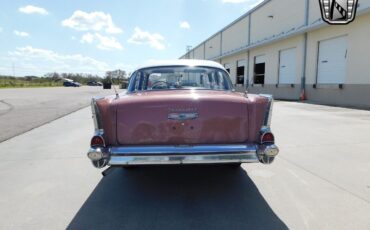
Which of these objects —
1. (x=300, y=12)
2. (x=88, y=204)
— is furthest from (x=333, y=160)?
(x=300, y=12)

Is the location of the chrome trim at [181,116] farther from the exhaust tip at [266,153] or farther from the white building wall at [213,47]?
the white building wall at [213,47]

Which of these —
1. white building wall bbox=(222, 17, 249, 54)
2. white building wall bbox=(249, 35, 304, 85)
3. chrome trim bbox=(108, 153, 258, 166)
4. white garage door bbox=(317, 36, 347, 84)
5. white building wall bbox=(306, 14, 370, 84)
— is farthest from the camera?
white building wall bbox=(222, 17, 249, 54)

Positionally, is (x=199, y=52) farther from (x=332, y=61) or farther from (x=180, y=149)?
(x=180, y=149)

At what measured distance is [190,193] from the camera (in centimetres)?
379

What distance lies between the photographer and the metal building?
1497 cm

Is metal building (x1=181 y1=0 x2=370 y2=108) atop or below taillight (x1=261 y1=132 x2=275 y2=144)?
atop

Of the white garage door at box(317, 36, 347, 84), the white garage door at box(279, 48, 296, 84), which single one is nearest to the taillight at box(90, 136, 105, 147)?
the white garage door at box(317, 36, 347, 84)

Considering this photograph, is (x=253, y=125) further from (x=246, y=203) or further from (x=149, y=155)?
(x=149, y=155)

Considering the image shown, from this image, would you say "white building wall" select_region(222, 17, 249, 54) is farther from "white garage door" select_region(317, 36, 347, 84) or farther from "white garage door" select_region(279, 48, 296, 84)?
"white garage door" select_region(317, 36, 347, 84)

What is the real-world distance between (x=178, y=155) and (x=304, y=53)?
18661 millimetres

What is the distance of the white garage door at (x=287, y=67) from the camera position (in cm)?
2127

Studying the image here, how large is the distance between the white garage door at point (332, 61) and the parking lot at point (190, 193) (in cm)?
1172

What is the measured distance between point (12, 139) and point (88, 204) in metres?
4.91

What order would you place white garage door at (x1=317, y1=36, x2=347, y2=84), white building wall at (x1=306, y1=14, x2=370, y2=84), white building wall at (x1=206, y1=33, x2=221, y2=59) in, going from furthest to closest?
white building wall at (x1=206, y1=33, x2=221, y2=59) → white garage door at (x1=317, y1=36, x2=347, y2=84) → white building wall at (x1=306, y1=14, x2=370, y2=84)
